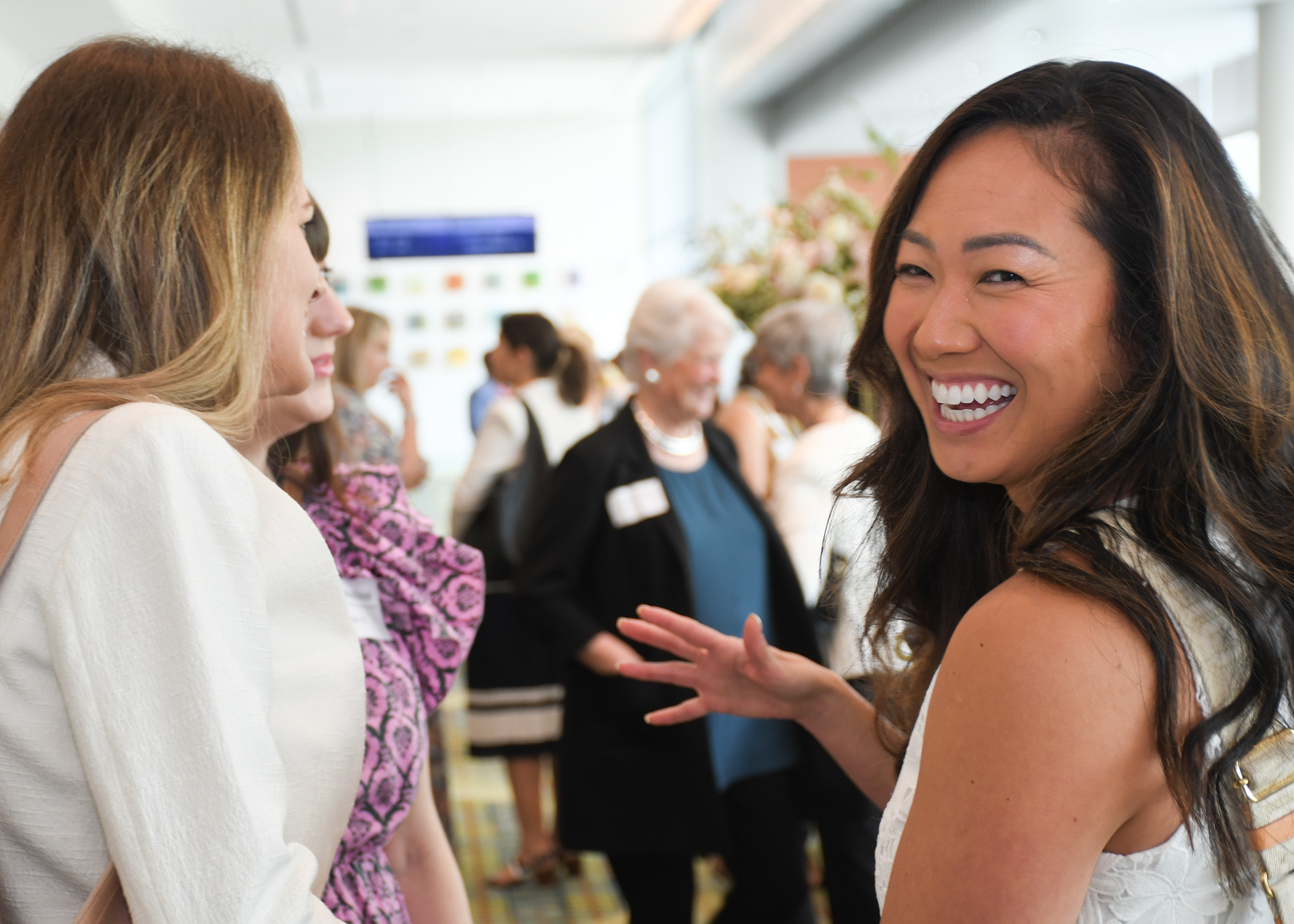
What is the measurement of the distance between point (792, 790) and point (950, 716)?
1773 millimetres

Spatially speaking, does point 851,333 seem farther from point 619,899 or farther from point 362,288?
point 362,288

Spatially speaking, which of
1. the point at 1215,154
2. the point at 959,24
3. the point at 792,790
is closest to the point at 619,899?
the point at 792,790

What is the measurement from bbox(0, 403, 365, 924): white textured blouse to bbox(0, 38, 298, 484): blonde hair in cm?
13

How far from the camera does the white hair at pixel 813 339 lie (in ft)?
11.5

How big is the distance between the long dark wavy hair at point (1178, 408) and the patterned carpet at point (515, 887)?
225 cm

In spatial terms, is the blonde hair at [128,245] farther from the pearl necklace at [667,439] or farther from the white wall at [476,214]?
the white wall at [476,214]

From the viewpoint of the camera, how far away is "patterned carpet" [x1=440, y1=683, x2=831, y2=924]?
3552 millimetres

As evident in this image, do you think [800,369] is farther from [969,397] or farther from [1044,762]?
[1044,762]

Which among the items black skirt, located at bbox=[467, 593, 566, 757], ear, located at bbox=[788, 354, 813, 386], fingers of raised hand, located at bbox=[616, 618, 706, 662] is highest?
ear, located at bbox=[788, 354, 813, 386]

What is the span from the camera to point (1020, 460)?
42.3 inches

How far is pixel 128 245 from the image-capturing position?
979mm

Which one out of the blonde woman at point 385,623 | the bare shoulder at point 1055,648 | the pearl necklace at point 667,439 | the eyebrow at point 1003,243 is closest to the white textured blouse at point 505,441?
the pearl necklace at point 667,439

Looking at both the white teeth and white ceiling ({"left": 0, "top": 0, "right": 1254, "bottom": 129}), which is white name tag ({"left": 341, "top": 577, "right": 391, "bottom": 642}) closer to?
the white teeth

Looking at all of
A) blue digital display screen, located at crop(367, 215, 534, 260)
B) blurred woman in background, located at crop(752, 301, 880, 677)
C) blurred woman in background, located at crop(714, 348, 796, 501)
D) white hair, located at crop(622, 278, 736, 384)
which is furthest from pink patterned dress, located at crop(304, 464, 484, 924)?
blue digital display screen, located at crop(367, 215, 534, 260)
